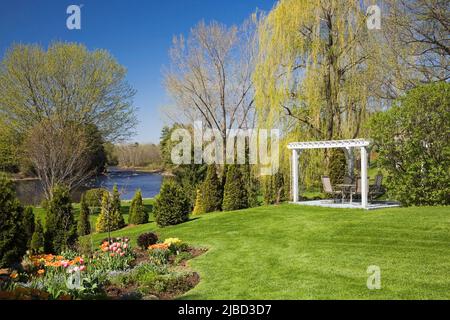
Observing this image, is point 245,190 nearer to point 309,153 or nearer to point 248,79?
point 309,153

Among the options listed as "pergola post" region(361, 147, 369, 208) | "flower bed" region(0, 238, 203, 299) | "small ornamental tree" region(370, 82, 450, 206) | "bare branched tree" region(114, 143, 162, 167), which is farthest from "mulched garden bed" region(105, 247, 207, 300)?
"bare branched tree" region(114, 143, 162, 167)

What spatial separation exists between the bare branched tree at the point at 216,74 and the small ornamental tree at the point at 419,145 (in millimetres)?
11581

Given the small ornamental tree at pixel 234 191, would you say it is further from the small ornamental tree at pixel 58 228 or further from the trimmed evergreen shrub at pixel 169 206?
the small ornamental tree at pixel 58 228

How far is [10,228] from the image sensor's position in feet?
26.0

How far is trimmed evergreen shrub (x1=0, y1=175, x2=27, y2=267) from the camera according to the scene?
25.5 ft

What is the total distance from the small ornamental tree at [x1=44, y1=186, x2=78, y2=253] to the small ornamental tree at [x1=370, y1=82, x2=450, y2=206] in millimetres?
8615

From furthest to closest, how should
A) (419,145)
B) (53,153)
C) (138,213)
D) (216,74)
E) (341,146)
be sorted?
(216,74), (53,153), (138,213), (341,146), (419,145)

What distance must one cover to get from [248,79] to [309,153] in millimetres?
7829

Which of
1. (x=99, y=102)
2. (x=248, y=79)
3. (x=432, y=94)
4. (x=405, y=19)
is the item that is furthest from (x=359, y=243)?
(x=99, y=102)

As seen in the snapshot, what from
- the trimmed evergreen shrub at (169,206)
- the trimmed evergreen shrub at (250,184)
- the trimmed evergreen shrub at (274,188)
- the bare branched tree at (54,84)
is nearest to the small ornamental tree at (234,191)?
the trimmed evergreen shrub at (250,184)

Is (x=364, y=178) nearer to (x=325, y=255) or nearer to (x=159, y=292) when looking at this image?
(x=325, y=255)

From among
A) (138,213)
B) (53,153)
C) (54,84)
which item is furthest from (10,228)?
(54,84)

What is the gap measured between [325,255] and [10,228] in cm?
609
